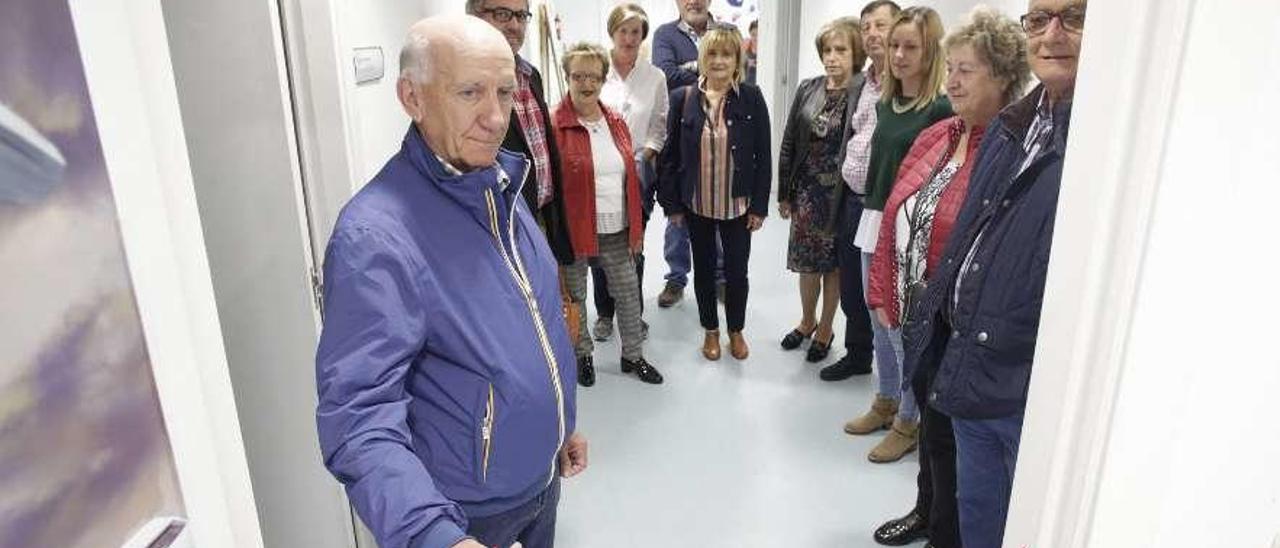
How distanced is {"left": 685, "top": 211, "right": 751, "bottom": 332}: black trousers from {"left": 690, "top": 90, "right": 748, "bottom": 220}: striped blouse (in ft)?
0.28

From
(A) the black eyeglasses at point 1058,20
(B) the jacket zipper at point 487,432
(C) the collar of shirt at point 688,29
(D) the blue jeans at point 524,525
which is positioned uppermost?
(C) the collar of shirt at point 688,29

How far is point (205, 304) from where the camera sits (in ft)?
2.59

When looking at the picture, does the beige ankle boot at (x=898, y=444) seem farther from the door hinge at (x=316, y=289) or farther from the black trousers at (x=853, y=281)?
the door hinge at (x=316, y=289)

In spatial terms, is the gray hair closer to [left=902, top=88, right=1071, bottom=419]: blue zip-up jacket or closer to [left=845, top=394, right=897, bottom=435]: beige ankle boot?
[left=902, top=88, right=1071, bottom=419]: blue zip-up jacket

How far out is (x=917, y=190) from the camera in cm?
200

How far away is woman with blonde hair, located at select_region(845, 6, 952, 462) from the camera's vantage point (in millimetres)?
2361

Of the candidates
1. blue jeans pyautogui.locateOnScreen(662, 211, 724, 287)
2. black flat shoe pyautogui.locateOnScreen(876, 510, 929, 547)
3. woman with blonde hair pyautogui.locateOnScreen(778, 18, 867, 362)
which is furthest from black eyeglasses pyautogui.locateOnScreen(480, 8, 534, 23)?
blue jeans pyautogui.locateOnScreen(662, 211, 724, 287)

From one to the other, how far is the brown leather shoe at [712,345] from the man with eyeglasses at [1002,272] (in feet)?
6.10

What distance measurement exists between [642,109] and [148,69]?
2865 millimetres

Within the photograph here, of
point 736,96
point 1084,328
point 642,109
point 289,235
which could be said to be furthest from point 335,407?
point 642,109

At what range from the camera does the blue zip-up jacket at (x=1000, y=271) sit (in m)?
1.29

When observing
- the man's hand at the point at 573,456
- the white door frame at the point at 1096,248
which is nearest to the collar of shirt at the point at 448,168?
the man's hand at the point at 573,456

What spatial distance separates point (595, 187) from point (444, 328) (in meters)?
1.86

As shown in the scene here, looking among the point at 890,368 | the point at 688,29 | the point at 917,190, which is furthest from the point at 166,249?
the point at 688,29
